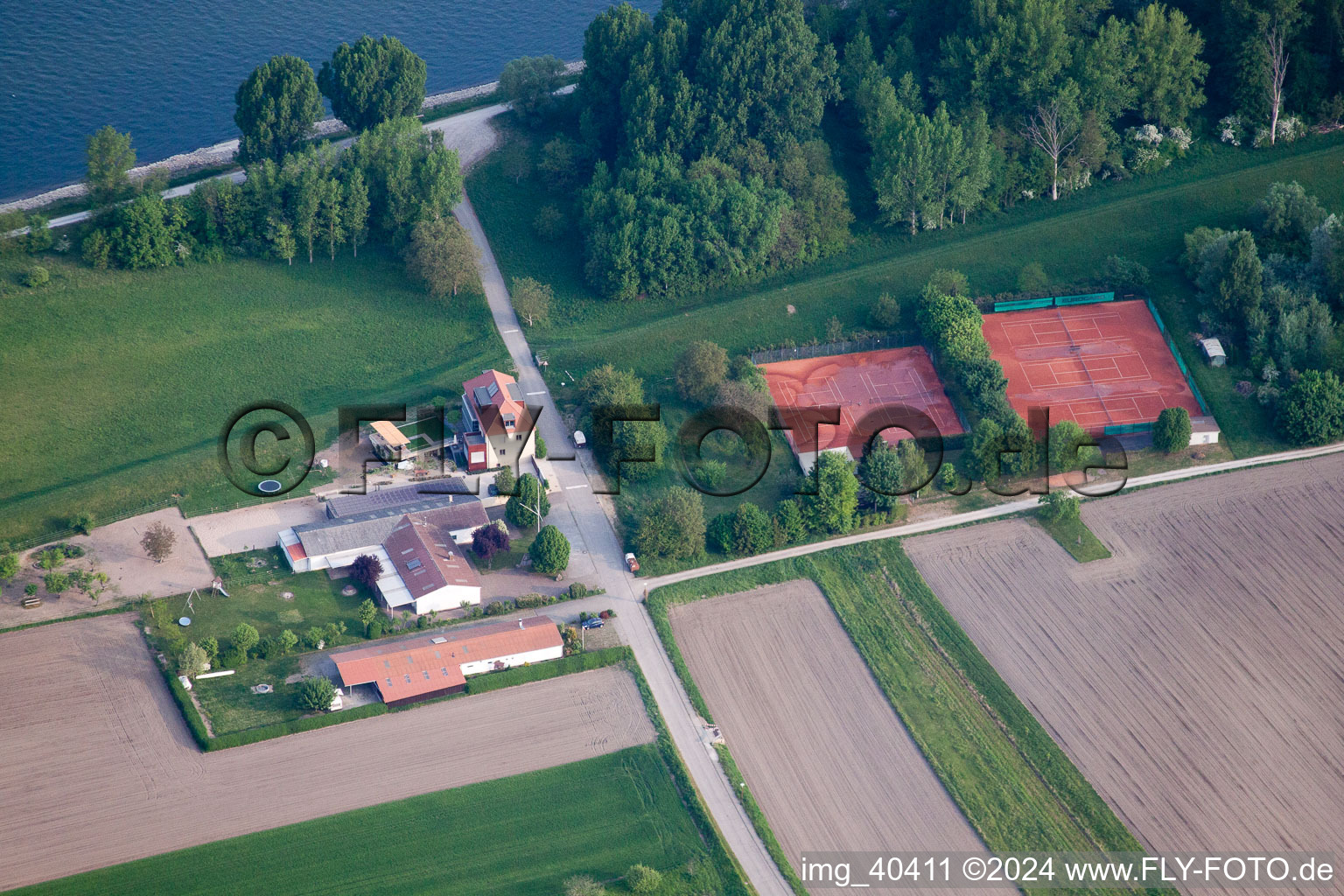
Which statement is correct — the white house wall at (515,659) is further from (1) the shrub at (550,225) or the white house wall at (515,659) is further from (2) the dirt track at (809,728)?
(1) the shrub at (550,225)

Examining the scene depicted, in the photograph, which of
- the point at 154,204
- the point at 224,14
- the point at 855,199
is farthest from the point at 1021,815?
the point at 224,14

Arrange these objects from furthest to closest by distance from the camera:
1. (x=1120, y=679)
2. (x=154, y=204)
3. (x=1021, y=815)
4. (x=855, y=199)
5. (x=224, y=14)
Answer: (x=224, y=14) → (x=855, y=199) → (x=154, y=204) → (x=1120, y=679) → (x=1021, y=815)

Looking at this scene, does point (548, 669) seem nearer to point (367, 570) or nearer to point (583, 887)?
point (367, 570)

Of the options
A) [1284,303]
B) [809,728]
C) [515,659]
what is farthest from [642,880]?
[1284,303]

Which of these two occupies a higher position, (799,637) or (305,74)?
(305,74)

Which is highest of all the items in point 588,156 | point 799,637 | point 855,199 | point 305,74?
point 305,74

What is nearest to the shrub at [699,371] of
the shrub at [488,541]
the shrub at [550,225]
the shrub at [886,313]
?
the shrub at [886,313]

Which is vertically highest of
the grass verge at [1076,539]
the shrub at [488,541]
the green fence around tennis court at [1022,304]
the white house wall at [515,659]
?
the green fence around tennis court at [1022,304]

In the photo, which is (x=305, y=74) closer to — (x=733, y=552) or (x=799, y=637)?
(x=733, y=552)
